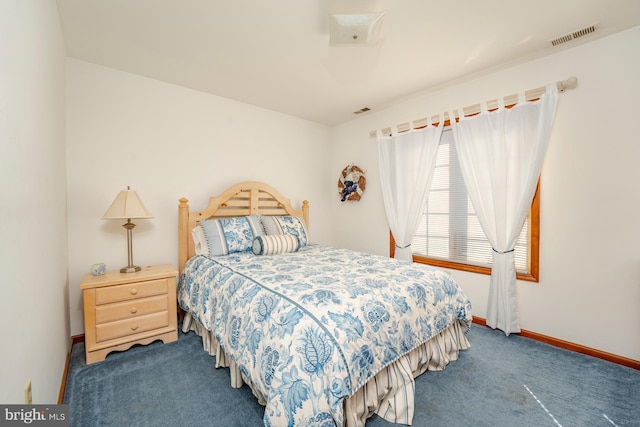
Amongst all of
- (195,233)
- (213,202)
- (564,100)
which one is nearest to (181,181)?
(213,202)

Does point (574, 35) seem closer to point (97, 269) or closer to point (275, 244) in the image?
point (275, 244)

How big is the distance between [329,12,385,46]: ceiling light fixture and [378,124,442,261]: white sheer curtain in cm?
144

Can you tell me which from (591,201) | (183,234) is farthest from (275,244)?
(591,201)

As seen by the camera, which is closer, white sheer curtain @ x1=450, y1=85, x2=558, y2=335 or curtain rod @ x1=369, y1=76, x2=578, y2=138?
curtain rod @ x1=369, y1=76, x2=578, y2=138

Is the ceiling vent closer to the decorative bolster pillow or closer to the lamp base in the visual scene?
the decorative bolster pillow

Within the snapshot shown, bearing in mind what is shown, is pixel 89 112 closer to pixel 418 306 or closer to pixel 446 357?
pixel 418 306

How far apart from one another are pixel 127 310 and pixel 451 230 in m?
3.21

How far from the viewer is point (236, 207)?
3.31 m

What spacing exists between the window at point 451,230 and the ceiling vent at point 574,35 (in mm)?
1050

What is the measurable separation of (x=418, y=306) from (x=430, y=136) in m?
2.05

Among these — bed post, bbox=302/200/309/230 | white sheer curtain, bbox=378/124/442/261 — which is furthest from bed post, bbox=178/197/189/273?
white sheer curtain, bbox=378/124/442/261

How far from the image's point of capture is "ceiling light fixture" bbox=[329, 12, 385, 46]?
1.75 meters

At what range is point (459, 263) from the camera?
298 centimetres

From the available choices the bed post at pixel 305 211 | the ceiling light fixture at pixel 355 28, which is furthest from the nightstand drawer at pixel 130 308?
the ceiling light fixture at pixel 355 28
